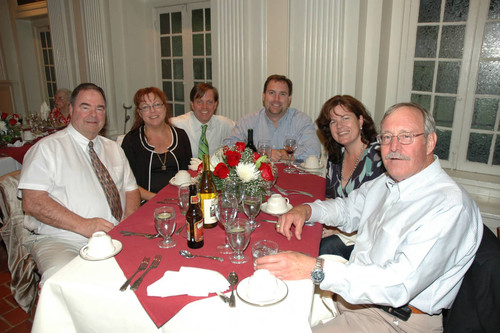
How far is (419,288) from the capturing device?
3.98 ft

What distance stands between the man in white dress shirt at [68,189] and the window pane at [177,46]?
11.5 feet

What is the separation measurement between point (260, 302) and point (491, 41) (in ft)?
11.9

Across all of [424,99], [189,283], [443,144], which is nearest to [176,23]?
[424,99]

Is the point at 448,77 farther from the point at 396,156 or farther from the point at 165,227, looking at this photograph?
the point at 165,227

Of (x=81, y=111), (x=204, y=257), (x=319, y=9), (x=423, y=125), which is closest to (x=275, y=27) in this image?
(x=319, y=9)

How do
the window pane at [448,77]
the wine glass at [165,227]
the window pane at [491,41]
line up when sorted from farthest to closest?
the window pane at [448,77]
the window pane at [491,41]
the wine glass at [165,227]

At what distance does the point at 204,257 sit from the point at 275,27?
342 centimetres

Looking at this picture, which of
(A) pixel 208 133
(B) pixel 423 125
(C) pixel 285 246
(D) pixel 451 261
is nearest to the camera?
(D) pixel 451 261

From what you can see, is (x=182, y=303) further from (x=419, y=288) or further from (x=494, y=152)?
(x=494, y=152)

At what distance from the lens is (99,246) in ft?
4.54

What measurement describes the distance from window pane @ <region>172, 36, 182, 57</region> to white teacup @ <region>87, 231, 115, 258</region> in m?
4.60

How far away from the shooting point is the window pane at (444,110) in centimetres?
361

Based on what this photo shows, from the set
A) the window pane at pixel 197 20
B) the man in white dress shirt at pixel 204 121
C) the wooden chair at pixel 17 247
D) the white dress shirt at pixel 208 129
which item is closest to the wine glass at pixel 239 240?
the wooden chair at pixel 17 247

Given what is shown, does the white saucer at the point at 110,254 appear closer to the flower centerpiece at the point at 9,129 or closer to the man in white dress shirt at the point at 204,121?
the man in white dress shirt at the point at 204,121
